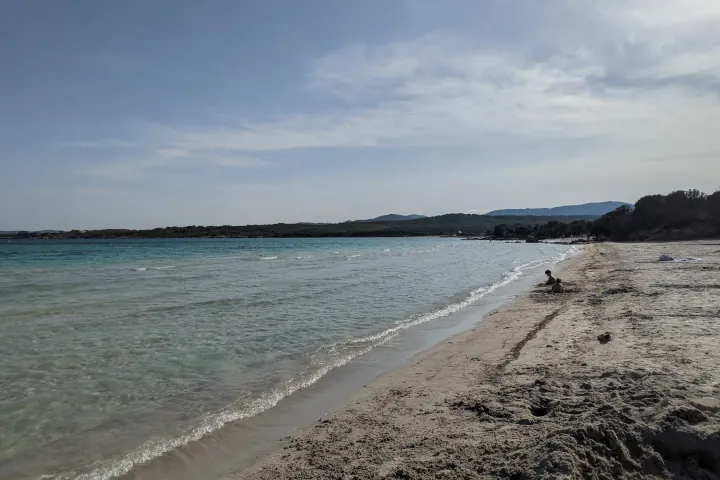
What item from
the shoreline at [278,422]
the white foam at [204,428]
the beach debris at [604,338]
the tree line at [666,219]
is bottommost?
the shoreline at [278,422]

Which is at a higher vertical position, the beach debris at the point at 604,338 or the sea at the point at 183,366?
the beach debris at the point at 604,338

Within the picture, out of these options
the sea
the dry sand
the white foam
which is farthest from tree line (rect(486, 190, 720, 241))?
the white foam

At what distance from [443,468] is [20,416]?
634 centimetres

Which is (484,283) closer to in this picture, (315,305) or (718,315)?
(315,305)

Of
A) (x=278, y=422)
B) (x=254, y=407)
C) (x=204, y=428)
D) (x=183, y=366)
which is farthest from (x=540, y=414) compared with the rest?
(x=183, y=366)

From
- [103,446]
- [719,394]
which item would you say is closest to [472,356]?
[719,394]

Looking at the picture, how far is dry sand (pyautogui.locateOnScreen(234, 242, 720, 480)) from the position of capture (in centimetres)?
413

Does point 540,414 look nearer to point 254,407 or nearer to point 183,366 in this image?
point 254,407

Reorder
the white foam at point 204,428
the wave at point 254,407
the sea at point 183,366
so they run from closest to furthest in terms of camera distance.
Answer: the white foam at point 204,428
the wave at point 254,407
the sea at point 183,366

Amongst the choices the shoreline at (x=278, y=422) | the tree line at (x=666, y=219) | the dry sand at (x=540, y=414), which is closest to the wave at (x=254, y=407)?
the shoreline at (x=278, y=422)

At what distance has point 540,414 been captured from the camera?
5.49 meters

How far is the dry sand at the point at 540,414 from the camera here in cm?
413

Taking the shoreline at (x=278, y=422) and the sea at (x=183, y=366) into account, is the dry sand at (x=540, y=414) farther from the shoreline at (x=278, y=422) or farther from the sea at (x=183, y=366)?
the sea at (x=183, y=366)

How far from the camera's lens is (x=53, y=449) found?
5.82 metres
